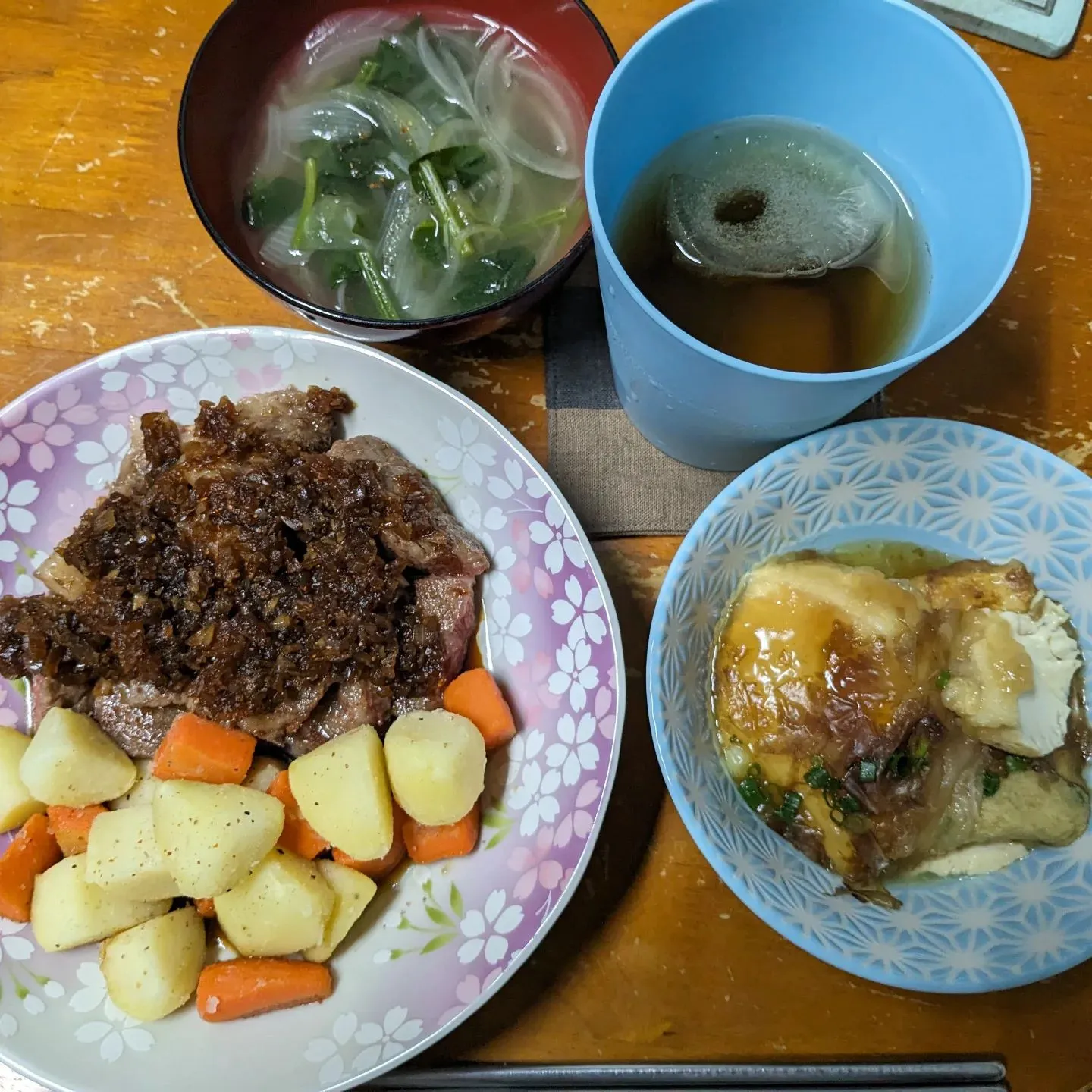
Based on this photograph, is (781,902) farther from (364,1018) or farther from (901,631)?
(364,1018)

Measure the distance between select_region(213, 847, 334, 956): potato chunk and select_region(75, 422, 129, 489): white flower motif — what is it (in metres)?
0.74

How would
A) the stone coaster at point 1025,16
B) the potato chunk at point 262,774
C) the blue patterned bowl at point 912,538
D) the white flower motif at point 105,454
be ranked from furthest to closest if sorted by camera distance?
the stone coaster at point 1025,16 → the white flower motif at point 105,454 → the potato chunk at point 262,774 → the blue patterned bowl at point 912,538

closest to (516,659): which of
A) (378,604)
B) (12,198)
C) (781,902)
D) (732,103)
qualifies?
(378,604)

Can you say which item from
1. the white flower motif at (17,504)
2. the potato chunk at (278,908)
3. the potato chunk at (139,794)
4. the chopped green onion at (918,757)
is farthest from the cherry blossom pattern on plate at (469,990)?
the white flower motif at (17,504)

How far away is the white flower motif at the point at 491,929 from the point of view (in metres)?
1.28

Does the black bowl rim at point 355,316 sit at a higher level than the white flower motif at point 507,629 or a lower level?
higher

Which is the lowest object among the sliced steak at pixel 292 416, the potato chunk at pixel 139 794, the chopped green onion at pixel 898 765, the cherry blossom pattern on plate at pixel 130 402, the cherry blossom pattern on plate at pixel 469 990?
the potato chunk at pixel 139 794

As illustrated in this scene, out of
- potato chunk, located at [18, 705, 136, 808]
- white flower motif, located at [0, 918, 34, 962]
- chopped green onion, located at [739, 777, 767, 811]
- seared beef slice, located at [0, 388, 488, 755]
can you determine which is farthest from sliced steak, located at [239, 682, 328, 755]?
chopped green onion, located at [739, 777, 767, 811]

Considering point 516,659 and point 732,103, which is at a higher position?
point 732,103

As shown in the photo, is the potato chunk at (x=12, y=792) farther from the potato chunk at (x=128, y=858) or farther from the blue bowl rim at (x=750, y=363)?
the blue bowl rim at (x=750, y=363)

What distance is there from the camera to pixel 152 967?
1260 mm

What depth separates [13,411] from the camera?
142 centimetres

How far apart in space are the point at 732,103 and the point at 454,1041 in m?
1.54

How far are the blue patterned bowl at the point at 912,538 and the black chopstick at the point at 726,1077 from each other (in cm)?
24
